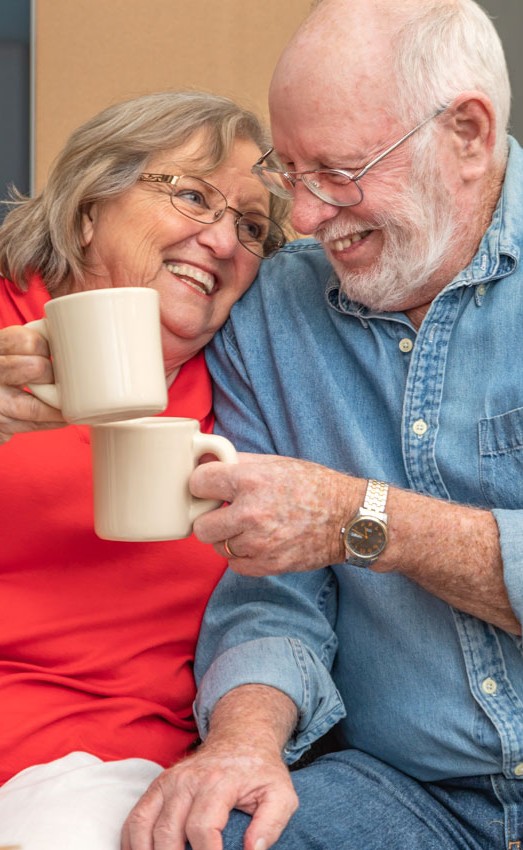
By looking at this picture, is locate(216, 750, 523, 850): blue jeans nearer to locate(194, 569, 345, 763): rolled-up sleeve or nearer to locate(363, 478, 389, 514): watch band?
locate(194, 569, 345, 763): rolled-up sleeve

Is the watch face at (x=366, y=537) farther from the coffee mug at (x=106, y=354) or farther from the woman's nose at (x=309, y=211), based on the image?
the woman's nose at (x=309, y=211)

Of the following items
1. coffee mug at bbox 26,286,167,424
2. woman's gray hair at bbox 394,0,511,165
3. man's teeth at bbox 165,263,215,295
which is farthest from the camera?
man's teeth at bbox 165,263,215,295

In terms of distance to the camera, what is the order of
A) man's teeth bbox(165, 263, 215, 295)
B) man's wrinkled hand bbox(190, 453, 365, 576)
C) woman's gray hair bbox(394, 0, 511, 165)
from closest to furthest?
man's wrinkled hand bbox(190, 453, 365, 576)
woman's gray hair bbox(394, 0, 511, 165)
man's teeth bbox(165, 263, 215, 295)

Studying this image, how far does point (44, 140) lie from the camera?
261 cm

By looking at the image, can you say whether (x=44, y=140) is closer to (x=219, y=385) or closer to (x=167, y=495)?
(x=219, y=385)

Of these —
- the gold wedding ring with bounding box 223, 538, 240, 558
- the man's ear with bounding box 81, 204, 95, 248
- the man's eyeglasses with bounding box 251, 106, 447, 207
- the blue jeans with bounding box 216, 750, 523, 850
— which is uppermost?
the man's eyeglasses with bounding box 251, 106, 447, 207

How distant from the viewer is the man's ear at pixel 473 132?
1.34 metres

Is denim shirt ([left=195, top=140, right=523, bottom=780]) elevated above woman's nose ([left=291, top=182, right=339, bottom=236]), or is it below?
below

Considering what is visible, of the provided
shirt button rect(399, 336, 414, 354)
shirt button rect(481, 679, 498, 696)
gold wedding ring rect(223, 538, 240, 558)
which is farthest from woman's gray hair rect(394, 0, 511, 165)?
shirt button rect(481, 679, 498, 696)

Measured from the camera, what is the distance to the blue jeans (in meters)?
1.19

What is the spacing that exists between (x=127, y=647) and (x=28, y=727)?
170 mm

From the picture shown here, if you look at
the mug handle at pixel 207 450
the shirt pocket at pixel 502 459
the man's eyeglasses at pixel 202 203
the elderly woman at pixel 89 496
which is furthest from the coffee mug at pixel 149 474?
the man's eyeglasses at pixel 202 203

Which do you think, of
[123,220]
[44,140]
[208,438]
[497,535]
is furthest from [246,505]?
[44,140]

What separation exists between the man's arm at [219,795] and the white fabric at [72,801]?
0.16 feet
